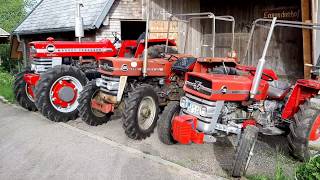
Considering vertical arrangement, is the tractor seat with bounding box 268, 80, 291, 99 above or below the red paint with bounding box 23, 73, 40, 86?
below

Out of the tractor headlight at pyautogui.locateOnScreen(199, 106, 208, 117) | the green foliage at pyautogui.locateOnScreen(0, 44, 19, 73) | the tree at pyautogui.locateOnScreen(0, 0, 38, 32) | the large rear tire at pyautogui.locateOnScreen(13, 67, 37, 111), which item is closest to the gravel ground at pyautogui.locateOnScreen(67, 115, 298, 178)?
the tractor headlight at pyautogui.locateOnScreen(199, 106, 208, 117)

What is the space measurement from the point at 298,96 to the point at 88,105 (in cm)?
359

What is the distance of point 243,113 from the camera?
559 centimetres

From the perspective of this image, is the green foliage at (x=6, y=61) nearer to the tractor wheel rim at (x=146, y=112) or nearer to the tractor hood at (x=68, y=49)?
the tractor hood at (x=68, y=49)

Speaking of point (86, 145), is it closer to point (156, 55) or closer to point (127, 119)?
point (127, 119)

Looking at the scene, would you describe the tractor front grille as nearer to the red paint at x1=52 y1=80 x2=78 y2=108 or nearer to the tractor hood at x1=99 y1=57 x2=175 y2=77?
the red paint at x1=52 y1=80 x2=78 y2=108

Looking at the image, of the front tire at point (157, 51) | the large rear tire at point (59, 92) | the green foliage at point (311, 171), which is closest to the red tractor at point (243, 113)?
the green foliage at point (311, 171)

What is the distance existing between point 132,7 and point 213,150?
7215mm

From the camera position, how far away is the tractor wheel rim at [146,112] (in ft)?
21.0

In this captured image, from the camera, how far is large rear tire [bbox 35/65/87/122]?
7531mm

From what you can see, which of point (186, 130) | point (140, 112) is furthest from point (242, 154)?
point (140, 112)

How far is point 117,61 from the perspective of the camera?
662 cm

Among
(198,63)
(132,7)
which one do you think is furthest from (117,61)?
(132,7)

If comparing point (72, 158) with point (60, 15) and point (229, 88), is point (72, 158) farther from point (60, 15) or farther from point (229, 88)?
point (60, 15)
